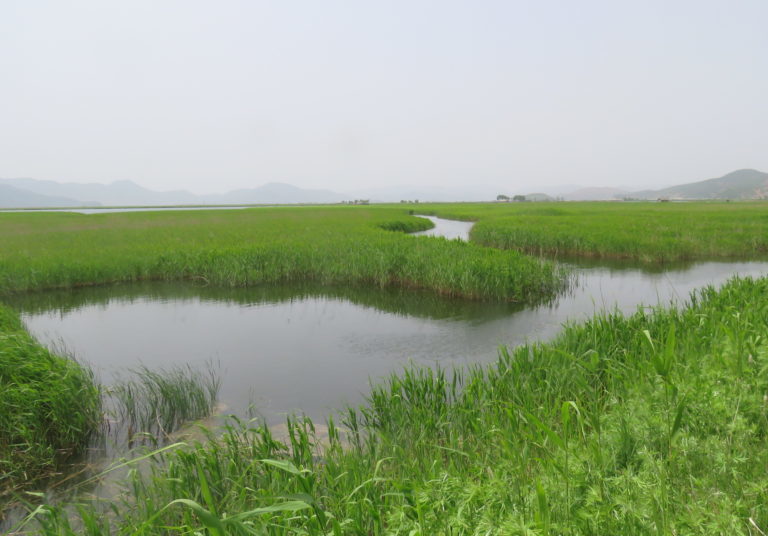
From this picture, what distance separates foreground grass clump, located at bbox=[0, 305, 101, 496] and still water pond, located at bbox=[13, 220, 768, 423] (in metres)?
2.10

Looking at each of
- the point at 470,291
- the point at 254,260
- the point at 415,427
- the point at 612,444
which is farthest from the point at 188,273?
the point at 612,444

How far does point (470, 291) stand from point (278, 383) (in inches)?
292

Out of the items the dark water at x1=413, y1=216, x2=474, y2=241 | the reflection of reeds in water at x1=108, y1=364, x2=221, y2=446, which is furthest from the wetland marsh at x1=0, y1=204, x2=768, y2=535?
the dark water at x1=413, y1=216, x2=474, y2=241

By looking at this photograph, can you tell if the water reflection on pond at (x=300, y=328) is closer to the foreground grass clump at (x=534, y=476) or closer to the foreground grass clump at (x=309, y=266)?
the foreground grass clump at (x=309, y=266)

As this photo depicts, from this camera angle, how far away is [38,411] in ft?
17.6

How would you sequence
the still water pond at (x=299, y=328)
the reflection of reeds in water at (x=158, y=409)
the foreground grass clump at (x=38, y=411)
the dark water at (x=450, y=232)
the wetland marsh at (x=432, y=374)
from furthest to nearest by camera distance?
the dark water at (x=450, y=232), the still water pond at (x=299, y=328), the reflection of reeds in water at (x=158, y=409), the foreground grass clump at (x=38, y=411), the wetland marsh at (x=432, y=374)

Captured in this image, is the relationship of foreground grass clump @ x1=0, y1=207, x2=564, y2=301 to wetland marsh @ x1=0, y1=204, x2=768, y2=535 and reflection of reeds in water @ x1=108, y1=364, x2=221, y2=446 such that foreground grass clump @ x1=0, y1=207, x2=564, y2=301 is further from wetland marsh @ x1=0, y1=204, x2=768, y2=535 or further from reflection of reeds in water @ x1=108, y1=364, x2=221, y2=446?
reflection of reeds in water @ x1=108, y1=364, x2=221, y2=446

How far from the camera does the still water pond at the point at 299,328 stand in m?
8.26

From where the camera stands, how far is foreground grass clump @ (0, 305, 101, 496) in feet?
16.6

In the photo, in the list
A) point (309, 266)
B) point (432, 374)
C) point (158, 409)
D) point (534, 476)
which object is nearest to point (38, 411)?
point (158, 409)

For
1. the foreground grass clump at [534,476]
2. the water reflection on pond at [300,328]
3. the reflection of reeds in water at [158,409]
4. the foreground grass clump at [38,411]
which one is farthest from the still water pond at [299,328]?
the foreground grass clump at [534,476]

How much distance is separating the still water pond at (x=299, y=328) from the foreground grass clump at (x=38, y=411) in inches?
82.8

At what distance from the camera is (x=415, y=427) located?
4.89 m

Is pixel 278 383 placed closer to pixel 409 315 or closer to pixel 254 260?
pixel 409 315
